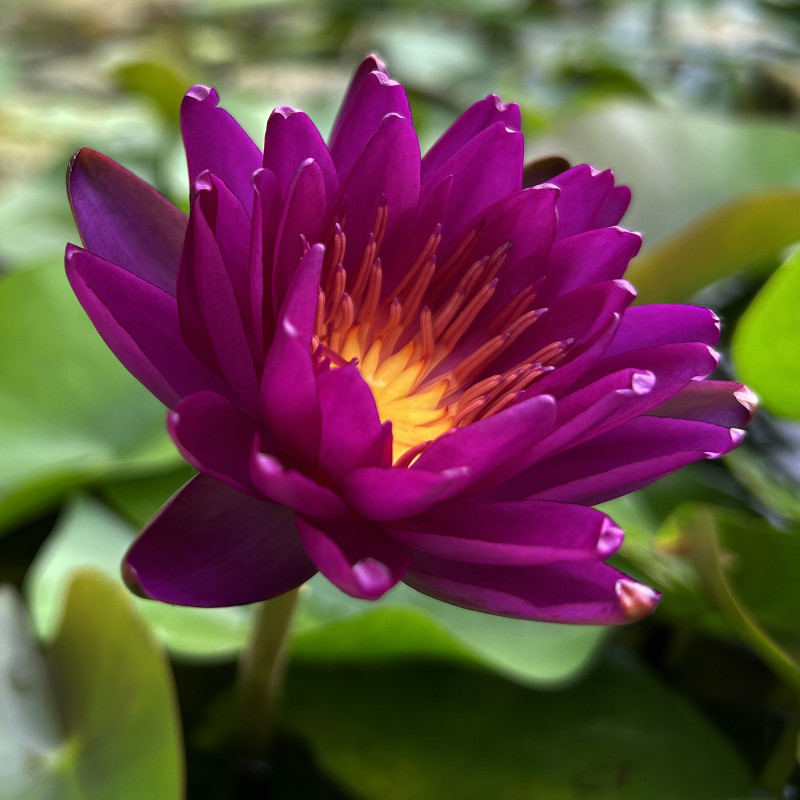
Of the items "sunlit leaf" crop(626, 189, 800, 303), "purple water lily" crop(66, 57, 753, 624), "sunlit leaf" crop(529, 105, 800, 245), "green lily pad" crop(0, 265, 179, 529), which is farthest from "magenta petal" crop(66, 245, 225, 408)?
"sunlit leaf" crop(529, 105, 800, 245)

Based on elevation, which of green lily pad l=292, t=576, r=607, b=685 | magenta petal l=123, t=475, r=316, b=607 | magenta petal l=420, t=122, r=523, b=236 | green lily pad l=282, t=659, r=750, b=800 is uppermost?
magenta petal l=420, t=122, r=523, b=236

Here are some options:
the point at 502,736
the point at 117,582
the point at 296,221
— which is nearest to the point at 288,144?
the point at 296,221

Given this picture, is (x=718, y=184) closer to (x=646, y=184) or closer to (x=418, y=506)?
(x=646, y=184)

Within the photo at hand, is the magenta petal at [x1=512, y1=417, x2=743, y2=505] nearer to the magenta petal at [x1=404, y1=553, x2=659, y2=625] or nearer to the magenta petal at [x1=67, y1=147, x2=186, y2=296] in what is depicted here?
the magenta petal at [x1=404, y1=553, x2=659, y2=625]

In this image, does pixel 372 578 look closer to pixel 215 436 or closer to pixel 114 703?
pixel 215 436

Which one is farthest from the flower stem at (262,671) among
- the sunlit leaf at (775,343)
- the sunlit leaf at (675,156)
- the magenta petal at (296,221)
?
the sunlit leaf at (675,156)

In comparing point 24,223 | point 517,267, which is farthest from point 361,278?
point 24,223
